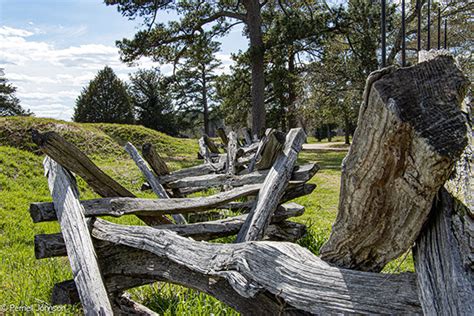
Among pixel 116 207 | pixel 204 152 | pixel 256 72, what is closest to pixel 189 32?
pixel 256 72

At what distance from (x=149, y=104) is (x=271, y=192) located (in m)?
29.3

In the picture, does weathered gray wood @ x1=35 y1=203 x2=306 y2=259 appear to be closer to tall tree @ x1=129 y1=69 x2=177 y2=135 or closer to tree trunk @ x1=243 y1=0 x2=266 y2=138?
tree trunk @ x1=243 y1=0 x2=266 y2=138

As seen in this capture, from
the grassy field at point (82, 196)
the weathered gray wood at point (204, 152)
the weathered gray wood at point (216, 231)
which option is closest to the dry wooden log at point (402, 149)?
the grassy field at point (82, 196)

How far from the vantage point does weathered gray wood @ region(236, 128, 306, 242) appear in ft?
9.73

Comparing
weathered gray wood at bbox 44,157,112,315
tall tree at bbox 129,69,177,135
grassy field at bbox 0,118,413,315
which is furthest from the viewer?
tall tree at bbox 129,69,177,135

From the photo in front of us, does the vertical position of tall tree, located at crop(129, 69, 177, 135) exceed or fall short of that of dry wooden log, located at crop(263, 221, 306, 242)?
it exceeds it

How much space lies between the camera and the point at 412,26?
60.7ft

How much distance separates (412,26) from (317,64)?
4.77m

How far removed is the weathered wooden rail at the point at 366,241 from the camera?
1.13 metres

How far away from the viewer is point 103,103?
26672 mm

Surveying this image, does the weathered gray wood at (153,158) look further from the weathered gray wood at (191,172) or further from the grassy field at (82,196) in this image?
the grassy field at (82,196)

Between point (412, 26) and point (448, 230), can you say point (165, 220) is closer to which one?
point (448, 230)

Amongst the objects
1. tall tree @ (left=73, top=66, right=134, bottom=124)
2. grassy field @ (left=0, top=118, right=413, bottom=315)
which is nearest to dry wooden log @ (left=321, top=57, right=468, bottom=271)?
grassy field @ (left=0, top=118, right=413, bottom=315)

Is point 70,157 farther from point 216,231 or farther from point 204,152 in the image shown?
point 204,152
